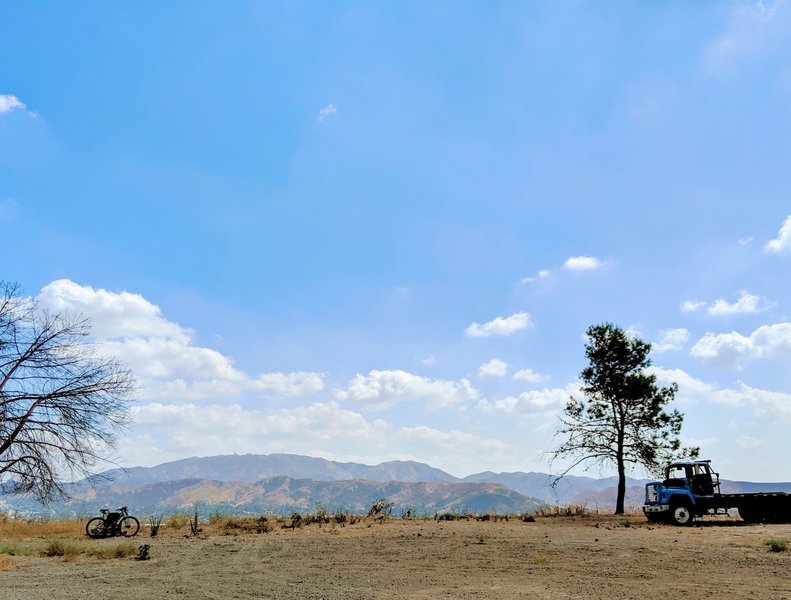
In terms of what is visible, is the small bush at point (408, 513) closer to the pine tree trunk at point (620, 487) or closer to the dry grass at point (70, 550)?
the pine tree trunk at point (620, 487)

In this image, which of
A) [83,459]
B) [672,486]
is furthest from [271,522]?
[672,486]

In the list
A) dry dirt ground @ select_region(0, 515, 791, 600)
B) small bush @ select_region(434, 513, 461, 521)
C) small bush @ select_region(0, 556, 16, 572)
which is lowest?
small bush @ select_region(434, 513, 461, 521)

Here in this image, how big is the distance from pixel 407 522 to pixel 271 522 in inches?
245

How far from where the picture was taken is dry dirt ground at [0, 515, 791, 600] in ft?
36.5

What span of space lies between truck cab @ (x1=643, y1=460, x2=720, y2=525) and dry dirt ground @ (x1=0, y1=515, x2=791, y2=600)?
10.4 ft

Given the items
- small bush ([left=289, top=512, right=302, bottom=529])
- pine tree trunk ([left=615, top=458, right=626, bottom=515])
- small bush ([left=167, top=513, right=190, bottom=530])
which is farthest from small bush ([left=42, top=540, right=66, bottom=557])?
pine tree trunk ([left=615, top=458, right=626, bottom=515])

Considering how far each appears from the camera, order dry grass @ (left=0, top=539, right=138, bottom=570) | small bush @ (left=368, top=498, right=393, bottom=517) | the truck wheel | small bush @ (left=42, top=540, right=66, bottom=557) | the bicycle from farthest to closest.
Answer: small bush @ (left=368, top=498, right=393, bottom=517), the truck wheel, the bicycle, small bush @ (left=42, top=540, right=66, bottom=557), dry grass @ (left=0, top=539, right=138, bottom=570)

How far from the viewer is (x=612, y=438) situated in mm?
31375

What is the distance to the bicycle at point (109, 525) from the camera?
22266mm

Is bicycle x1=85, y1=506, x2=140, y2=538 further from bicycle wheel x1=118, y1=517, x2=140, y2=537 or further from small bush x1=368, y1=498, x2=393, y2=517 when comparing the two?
small bush x1=368, y1=498, x2=393, y2=517

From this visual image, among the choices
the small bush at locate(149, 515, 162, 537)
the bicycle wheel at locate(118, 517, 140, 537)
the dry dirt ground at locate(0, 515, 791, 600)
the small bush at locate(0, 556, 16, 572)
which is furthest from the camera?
the bicycle wheel at locate(118, 517, 140, 537)

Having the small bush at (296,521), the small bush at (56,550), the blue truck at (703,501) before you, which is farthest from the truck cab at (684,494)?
the small bush at (56,550)

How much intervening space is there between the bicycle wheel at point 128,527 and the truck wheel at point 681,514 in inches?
894

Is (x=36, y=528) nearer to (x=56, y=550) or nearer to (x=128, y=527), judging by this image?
(x=128, y=527)
